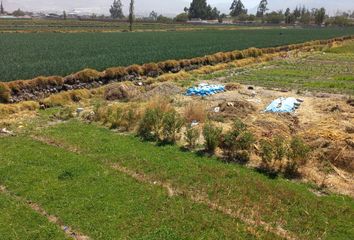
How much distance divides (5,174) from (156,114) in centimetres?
601

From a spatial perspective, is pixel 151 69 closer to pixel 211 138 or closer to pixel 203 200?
pixel 211 138

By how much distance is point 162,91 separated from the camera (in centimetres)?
2303

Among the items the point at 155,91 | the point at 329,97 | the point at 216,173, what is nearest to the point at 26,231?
the point at 216,173

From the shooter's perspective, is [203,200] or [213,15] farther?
[213,15]

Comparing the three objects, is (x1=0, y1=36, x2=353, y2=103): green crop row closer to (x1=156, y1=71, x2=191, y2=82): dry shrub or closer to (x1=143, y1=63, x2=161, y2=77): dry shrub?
(x1=143, y1=63, x2=161, y2=77): dry shrub

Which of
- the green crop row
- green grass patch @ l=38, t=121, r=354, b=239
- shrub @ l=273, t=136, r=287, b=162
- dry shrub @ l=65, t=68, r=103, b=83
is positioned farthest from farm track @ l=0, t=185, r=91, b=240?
dry shrub @ l=65, t=68, r=103, b=83

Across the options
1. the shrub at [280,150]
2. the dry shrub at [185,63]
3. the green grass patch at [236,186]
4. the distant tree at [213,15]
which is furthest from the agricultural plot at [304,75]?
the distant tree at [213,15]

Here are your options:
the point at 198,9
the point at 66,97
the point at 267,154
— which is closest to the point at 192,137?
the point at 267,154

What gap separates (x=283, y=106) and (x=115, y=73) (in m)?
12.8

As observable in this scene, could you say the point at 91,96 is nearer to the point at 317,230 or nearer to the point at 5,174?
the point at 5,174

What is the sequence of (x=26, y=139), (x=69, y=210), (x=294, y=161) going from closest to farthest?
(x=69, y=210), (x=294, y=161), (x=26, y=139)

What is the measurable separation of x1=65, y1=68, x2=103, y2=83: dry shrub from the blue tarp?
1192 cm

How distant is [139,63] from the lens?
31.5m

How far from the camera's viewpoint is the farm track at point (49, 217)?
827 centimetres
